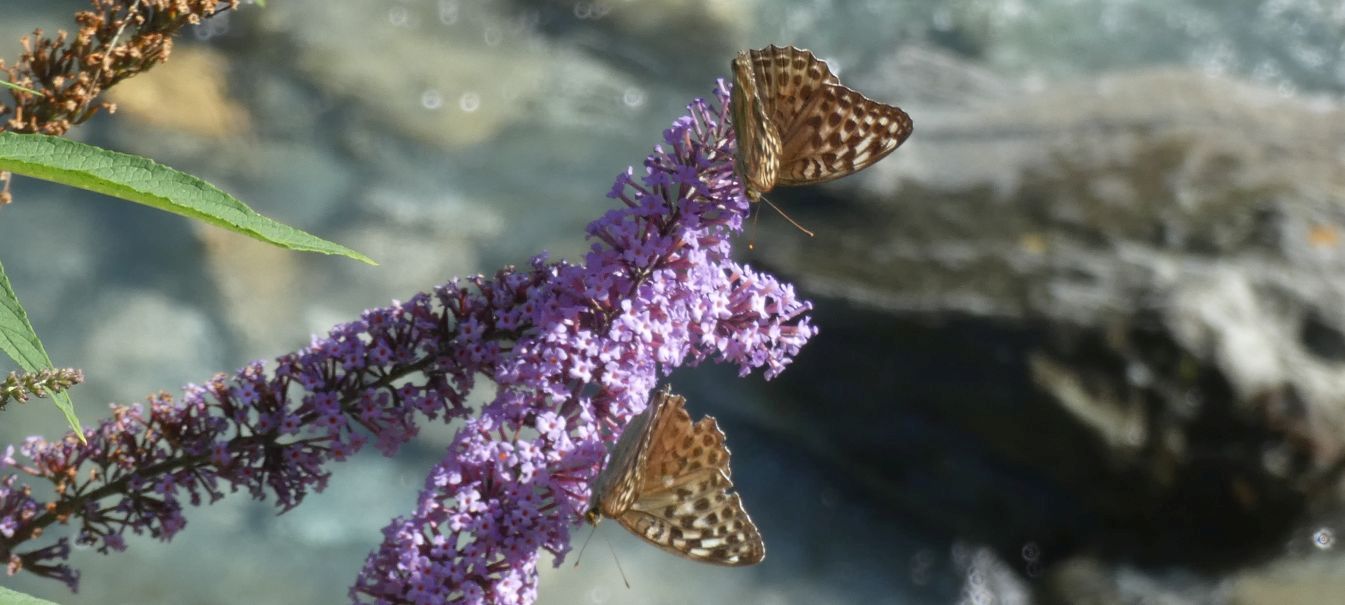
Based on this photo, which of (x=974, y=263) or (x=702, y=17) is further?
(x=702, y=17)

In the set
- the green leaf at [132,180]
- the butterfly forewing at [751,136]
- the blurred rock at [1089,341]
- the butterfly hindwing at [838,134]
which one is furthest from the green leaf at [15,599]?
the blurred rock at [1089,341]

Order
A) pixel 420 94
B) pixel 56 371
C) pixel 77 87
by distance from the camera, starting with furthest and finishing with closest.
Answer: pixel 420 94 < pixel 77 87 < pixel 56 371

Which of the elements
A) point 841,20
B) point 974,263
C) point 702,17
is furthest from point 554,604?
point 841,20

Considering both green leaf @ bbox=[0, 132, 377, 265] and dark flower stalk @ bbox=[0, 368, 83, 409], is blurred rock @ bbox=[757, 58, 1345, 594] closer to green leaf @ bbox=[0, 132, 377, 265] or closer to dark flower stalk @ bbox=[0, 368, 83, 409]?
green leaf @ bbox=[0, 132, 377, 265]

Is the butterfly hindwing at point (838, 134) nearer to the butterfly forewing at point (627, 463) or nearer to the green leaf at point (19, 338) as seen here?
the butterfly forewing at point (627, 463)

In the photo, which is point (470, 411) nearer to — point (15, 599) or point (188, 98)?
point (15, 599)

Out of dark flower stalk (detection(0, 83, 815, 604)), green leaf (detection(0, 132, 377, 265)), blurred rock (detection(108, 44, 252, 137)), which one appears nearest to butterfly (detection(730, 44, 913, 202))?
dark flower stalk (detection(0, 83, 815, 604))

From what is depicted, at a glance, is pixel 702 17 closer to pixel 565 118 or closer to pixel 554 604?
pixel 565 118
